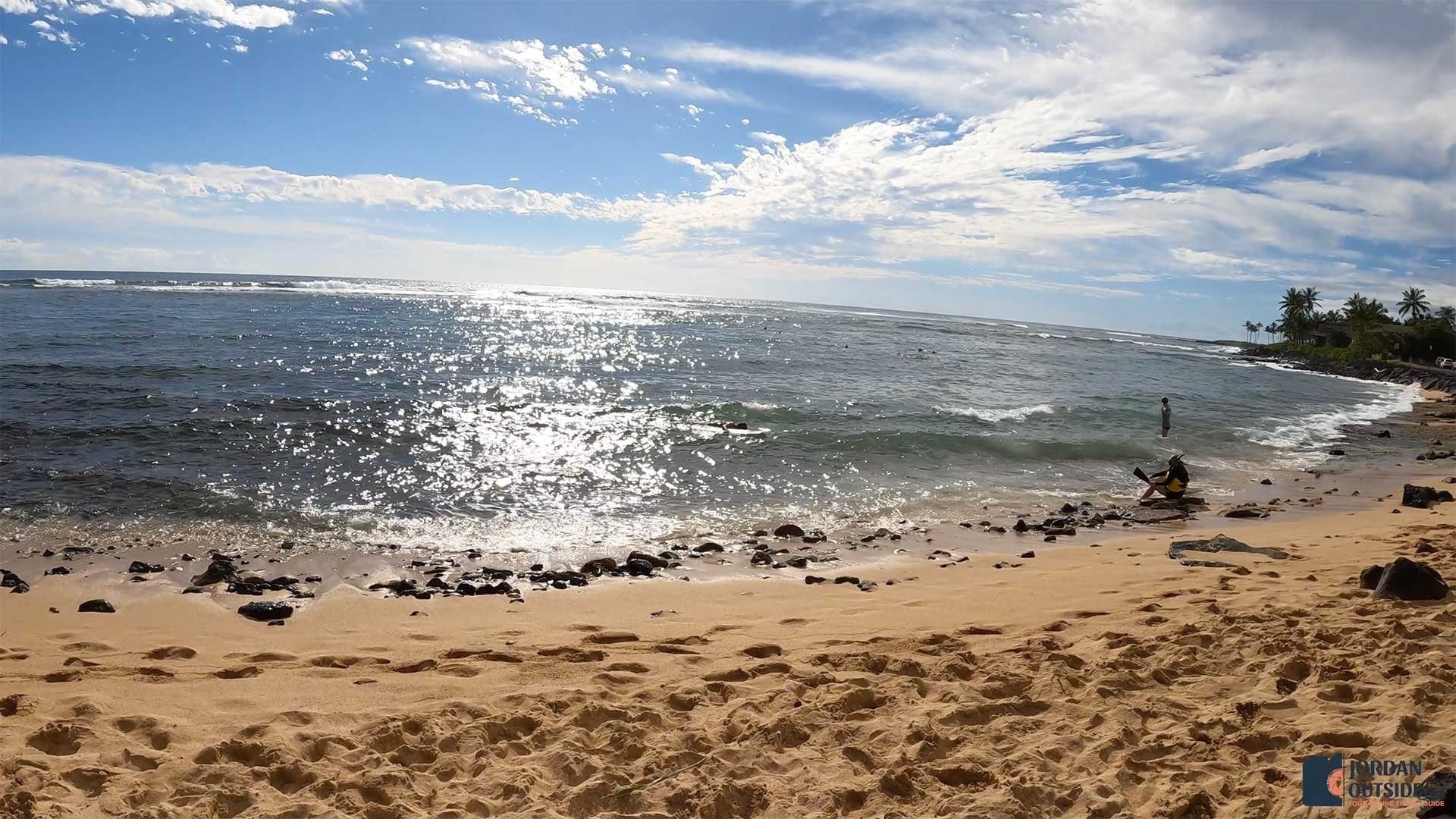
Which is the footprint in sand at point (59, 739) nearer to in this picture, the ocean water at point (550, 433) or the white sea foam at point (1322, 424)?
the ocean water at point (550, 433)

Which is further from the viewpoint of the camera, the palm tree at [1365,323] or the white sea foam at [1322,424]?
the palm tree at [1365,323]

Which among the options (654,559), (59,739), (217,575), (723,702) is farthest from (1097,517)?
(59,739)

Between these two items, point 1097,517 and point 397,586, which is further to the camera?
point 1097,517

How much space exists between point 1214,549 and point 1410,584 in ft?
9.98

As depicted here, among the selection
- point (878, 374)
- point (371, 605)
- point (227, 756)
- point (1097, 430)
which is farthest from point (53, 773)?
point (878, 374)

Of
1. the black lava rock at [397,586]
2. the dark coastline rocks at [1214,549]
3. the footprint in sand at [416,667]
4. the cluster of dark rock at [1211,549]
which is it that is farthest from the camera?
the dark coastline rocks at [1214,549]

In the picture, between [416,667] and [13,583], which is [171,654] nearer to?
[416,667]

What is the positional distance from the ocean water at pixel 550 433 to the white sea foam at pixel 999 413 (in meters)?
0.21

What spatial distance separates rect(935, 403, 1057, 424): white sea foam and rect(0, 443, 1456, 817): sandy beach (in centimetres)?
1671

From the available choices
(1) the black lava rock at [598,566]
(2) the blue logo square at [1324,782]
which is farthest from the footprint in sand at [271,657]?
(2) the blue logo square at [1324,782]

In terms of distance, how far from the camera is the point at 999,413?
2694cm

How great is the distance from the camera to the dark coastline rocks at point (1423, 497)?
14484 millimetres

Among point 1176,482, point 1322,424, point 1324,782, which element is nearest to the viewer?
point 1324,782

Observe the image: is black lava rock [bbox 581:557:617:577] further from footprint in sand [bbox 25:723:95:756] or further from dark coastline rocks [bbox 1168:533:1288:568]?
dark coastline rocks [bbox 1168:533:1288:568]
